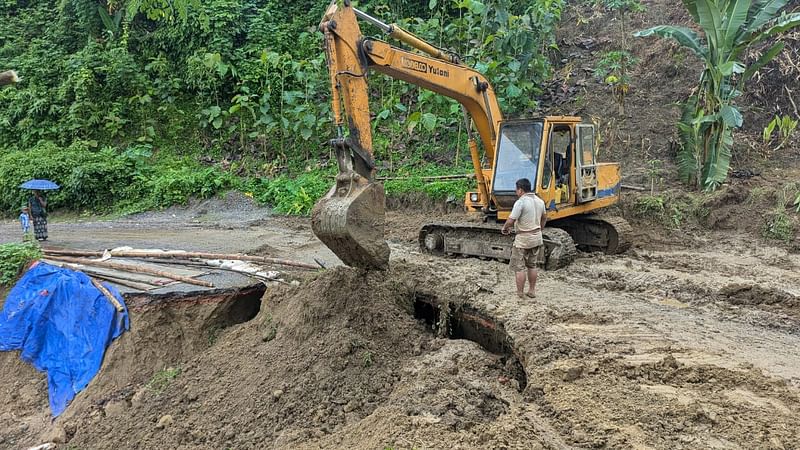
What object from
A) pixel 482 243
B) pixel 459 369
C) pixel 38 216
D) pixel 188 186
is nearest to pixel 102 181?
pixel 188 186

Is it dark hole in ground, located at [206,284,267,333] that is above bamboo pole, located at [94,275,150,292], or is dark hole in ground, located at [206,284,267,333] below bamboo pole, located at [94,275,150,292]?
below

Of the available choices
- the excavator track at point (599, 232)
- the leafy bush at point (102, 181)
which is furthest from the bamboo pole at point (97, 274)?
the leafy bush at point (102, 181)

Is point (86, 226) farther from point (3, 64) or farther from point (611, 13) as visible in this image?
point (611, 13)

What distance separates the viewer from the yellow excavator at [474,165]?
211 inches

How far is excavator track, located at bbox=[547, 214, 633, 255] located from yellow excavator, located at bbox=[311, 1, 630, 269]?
2 centimetres

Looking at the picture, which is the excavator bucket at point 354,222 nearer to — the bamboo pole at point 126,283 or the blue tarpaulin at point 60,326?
the bamboo pole at point 126,283

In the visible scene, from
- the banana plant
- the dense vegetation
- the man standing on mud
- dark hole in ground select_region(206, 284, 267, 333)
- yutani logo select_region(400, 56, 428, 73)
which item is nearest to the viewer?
the man standing on mud

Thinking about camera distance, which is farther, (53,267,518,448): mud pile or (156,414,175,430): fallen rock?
(156,414,175,430): fallen rock

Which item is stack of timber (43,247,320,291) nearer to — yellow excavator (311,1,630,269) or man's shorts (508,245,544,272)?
yellow excavator (311,1,630,269)

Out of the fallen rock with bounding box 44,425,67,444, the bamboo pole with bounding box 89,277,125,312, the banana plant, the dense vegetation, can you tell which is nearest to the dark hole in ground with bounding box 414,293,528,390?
the bamboo pole with bounding box 89,277,125,312

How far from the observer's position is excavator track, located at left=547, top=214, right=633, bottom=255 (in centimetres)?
868

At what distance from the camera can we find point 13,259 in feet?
27.8

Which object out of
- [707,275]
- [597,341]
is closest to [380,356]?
[597,341]

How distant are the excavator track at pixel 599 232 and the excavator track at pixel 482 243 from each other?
1.09 m
